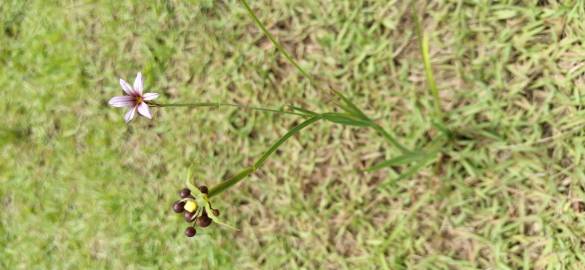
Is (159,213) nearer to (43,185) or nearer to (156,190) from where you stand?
(156,190)

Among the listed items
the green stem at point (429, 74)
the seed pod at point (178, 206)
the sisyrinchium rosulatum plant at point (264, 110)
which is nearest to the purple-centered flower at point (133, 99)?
the sisyrinchium rosulatum plant at point (264, 110)

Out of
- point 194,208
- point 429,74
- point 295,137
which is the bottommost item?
point 194,208

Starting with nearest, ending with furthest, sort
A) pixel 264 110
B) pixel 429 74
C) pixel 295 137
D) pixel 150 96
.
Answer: pixel 150 96 < pixel 264 110 < pixel 429 74 < pixel 295 137

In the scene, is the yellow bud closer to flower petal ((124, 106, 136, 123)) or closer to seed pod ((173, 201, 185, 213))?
seed pod ((173, 201, 185, 213))

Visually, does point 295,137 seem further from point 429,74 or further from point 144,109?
point 144,109

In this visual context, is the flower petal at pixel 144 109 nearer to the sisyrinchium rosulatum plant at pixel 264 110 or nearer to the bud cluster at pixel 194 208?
the sisyrinchium rosulatum plant at pixel 264 110

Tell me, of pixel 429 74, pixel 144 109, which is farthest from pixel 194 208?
pixel 429 74

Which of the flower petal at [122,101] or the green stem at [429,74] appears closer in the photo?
the flower petal at [122,101]
